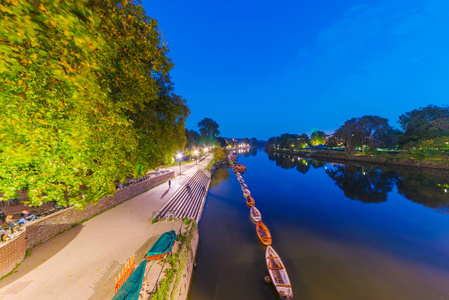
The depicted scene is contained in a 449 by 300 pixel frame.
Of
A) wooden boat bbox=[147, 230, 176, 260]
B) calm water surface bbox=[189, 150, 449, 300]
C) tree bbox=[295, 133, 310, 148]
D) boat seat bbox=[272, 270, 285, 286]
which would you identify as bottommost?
calm water surface bbox=[189, 150, 449, 300]

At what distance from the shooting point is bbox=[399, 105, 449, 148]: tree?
40.9 m

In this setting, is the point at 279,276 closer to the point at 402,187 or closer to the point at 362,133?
the point at 402,187

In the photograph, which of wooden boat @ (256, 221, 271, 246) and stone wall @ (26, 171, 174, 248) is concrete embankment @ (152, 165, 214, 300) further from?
wooden boat @ (256, 221, 271, 246)

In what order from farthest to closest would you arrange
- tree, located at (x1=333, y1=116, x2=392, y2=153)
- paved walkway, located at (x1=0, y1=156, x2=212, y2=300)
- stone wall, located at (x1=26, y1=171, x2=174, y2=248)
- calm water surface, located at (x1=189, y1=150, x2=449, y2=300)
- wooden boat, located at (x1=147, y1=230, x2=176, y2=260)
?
tree, located at (x1=333, y1=116, x2=392, y2=153) → calm water surface, located at (x1=189, y1=150, x2=449, y2=300) → stone wall, located at (x1=26, y1=171, x2=174, y2=248) → wooden boat, located at (x1=147, y1=230, x2=176, y2=260) → paved walkway, located at (x1=0, y1=156, x2=212, y2=300)

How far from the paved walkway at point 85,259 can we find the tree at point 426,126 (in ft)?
227

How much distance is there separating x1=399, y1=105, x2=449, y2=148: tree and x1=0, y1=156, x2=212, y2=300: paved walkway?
227 ft

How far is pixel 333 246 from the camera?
1331 cm

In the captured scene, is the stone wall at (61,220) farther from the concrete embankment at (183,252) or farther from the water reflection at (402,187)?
the water reflection at (402,187)

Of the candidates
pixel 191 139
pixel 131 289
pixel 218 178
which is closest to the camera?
pixel 131 289

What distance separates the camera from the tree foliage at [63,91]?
12.9 feet

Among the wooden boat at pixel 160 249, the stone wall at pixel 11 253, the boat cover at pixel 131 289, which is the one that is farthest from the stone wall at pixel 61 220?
the boat cover at pixel 131 289

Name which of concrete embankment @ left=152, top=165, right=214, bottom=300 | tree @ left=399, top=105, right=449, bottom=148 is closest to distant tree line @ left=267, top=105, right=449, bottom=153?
tree @ left=399, top=105, right=449, bottom=148

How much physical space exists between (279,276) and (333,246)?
774 cm

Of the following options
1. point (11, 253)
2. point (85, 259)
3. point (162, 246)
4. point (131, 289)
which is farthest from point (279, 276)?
point (11, 253)
